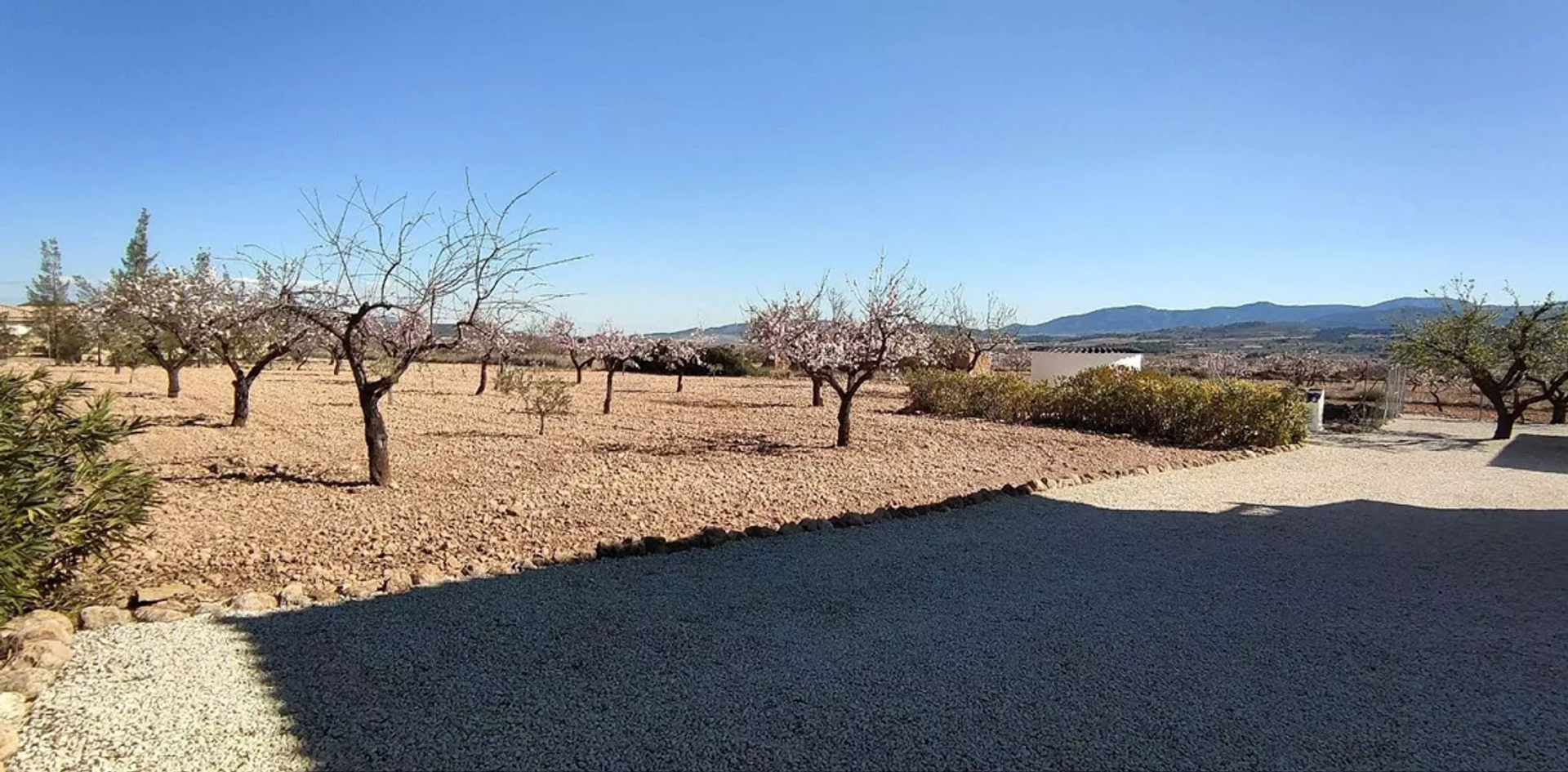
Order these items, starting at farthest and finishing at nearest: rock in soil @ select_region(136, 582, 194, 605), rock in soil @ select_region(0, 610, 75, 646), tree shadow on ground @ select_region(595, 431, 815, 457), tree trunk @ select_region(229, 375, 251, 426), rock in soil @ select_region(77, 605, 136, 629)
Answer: tree trunk @ select_region(229, 375, 251, 426) < tree shadow on ground @ select_region(595, 431, 815, 457) < rock in soil @ select_region(136, 582, 194, 605) < rock in soil @ select_region(77, 605, 136, 629) < rock in soil @ select_region(0, 610, 75, 646)

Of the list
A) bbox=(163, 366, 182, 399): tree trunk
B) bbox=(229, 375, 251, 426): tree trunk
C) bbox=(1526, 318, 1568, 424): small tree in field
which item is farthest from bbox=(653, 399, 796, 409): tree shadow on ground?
bbox=(1526, 318, 1568, 424): small tree in field

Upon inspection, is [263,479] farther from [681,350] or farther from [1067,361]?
[1067,361]

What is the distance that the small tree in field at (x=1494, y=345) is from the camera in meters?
15.6

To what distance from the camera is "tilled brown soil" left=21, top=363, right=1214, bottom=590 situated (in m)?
5.53

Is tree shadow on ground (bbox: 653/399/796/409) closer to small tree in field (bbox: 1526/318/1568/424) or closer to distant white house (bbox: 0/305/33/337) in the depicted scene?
small tree in field (bbox: 1526/318/1568/424)

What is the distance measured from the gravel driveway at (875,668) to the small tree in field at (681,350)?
52.5ft

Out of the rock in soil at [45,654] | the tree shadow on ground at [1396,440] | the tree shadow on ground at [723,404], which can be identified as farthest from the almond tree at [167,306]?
the tree shadow on ground at [1396,440]

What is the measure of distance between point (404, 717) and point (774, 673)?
1.57 m

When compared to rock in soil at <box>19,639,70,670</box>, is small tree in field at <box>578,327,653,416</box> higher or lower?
higher

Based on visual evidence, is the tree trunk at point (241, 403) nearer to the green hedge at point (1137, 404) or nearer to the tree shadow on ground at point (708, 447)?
the tree shadow on ground at point (708, 447)

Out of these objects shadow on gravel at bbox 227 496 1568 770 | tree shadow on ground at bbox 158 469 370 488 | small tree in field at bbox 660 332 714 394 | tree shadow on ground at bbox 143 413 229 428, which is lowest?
shadow on gravel at bbox 227 496 1568 770

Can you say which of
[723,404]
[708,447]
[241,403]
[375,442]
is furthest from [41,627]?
[723,404]

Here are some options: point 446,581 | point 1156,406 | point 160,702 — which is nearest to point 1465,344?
point 1156,406

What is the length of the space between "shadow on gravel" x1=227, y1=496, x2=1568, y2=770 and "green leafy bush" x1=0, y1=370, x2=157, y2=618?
88 centimetres
